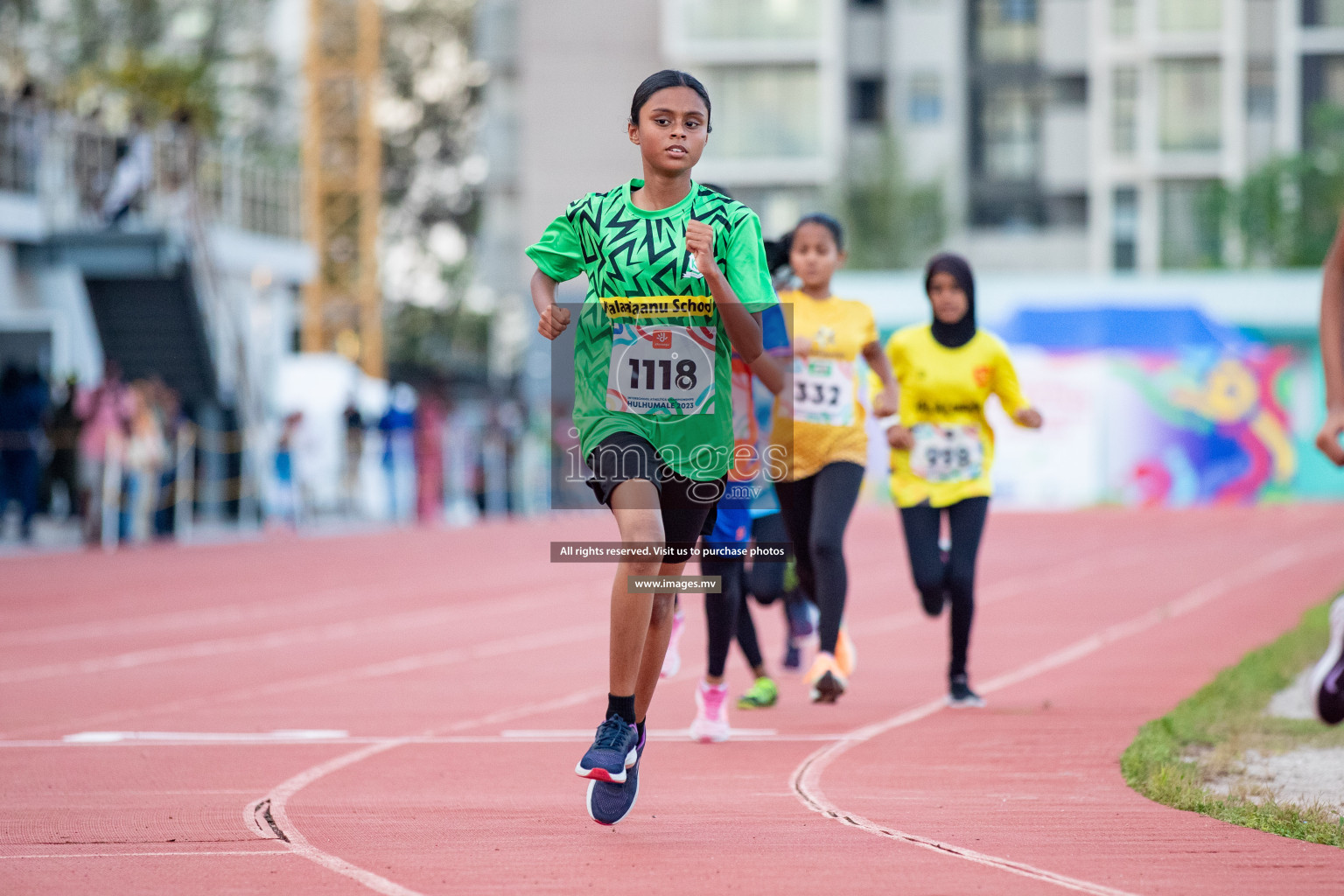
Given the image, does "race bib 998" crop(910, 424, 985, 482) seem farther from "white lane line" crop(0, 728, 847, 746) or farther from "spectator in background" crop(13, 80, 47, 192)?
"spectator in background" crop(13, 80, 47, 192)

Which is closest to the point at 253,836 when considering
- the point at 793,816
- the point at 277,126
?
the point at 793,816

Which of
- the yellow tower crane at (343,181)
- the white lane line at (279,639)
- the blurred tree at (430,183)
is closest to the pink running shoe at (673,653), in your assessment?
the white lane line at (279,639)

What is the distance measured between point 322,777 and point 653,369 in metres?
2.20

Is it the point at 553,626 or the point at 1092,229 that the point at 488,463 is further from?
the point at 1092,229

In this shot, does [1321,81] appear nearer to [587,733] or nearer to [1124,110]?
[1124,110]

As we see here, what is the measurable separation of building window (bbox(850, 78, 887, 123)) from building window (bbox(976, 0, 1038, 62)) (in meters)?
3.14

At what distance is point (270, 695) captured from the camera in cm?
985

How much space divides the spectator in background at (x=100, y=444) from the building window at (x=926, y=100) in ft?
118

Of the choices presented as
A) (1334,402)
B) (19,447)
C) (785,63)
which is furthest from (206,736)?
(785,63)

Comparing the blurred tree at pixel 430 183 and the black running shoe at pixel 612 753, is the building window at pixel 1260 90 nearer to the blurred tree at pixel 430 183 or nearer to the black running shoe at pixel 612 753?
the blurred tree at pixel 430 183

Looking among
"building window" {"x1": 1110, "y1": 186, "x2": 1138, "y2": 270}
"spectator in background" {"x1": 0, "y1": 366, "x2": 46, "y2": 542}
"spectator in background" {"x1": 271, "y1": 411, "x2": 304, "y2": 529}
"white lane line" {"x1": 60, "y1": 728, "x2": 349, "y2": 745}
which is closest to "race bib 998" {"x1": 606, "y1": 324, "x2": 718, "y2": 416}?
"white lane line" {"x1": 60, "y1": 728, "x2": 349, "y2": 745}

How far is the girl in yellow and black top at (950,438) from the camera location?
29.4 feet

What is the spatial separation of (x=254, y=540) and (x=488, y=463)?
9321 mm

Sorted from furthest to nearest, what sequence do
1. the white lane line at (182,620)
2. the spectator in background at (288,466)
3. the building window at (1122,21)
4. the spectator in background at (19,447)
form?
1. the building window at (1122,21)
2. the spectator in background at (288,466)
3. the spectator in background at (19,447)
4. the white lane line at (182,620)
